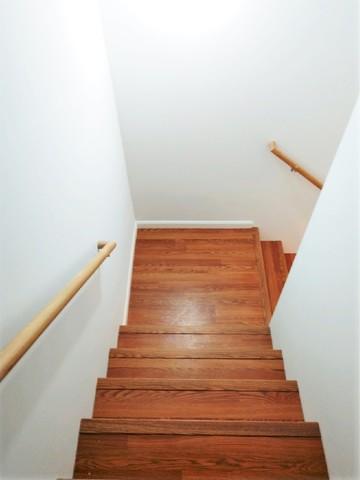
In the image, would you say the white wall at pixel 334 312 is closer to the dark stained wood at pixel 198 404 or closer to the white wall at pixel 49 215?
the dark stained wood at pixel 198 404

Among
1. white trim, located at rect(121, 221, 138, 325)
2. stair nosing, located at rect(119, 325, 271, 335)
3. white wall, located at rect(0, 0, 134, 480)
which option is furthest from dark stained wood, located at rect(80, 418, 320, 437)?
white trim, located at rect(121, 221, 138, 325)

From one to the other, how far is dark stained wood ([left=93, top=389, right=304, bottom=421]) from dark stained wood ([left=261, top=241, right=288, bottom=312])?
1463mm

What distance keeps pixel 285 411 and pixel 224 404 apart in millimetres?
302

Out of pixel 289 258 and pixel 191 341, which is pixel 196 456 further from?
pixel 289 258

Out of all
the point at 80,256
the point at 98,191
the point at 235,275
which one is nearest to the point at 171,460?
the point at 80,256

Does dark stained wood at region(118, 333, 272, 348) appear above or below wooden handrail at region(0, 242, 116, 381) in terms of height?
below

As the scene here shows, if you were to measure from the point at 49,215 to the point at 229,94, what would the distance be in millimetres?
1756

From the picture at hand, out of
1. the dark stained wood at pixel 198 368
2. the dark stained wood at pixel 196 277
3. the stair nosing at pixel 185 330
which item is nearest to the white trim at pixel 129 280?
the dark stained wood at pixel 196 277

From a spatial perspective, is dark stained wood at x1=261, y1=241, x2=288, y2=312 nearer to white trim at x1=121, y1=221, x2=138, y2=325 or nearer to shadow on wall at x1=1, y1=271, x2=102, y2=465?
white trim at x1=121, y1=221, x2=138, y2=325

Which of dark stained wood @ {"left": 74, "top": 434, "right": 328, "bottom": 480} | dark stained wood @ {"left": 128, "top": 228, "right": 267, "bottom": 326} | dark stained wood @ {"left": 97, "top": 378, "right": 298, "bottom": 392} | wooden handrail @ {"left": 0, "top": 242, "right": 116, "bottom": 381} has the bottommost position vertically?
dark stained wood @ {"left": 74, "top": 434, "right": 328, "bottom": 480}

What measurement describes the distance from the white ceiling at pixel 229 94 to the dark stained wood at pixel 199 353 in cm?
156

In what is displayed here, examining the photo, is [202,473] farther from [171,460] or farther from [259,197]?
[259,197]

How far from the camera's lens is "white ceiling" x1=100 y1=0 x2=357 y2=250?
1831mm

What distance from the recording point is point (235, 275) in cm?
280
